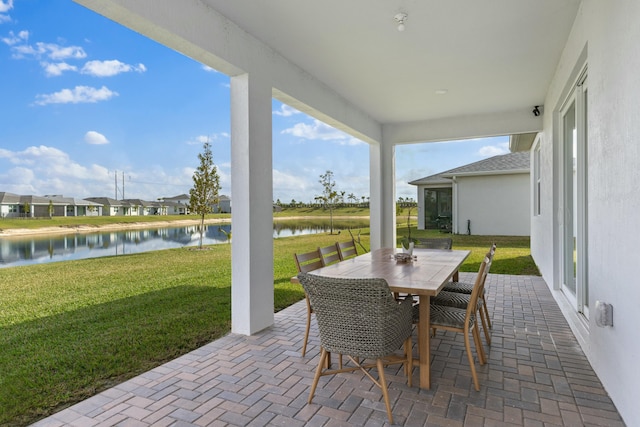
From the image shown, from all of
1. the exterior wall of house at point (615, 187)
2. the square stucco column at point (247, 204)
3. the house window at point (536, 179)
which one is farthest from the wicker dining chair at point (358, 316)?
the house window at point (536, 179)

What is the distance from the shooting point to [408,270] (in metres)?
2.93

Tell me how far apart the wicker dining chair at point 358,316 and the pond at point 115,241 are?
6414mm

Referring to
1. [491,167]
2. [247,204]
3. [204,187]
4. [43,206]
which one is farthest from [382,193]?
[43,206]

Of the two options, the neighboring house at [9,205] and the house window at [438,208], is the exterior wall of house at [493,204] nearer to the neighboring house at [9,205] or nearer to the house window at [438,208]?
the house window at [438,208]

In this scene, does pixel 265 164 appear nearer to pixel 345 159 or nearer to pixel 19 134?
pixel 19 134

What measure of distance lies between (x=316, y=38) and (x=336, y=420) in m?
3.37

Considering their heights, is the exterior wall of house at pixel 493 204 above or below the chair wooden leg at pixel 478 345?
above

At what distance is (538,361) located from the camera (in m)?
2.84

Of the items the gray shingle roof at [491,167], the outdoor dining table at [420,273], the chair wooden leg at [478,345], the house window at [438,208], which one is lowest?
the chair wooden leg at [478,345]

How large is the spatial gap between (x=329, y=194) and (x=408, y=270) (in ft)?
49.1

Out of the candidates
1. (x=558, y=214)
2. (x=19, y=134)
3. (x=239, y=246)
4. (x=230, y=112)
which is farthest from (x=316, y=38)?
(x=19, y=134)

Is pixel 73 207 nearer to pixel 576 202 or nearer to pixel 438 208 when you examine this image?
pixel 438 208

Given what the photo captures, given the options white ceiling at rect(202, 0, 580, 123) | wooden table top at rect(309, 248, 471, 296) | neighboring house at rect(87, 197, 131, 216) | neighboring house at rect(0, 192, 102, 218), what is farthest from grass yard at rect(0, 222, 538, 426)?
neighboring house at rect(87, 197, 131, 216)

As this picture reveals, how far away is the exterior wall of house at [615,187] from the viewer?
6.02 feet
